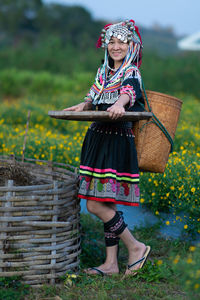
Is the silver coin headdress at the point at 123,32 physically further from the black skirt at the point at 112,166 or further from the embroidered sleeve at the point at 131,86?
the black skirt at the point at 112,166

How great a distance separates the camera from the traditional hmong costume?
283cm

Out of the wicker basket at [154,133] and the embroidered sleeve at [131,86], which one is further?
the wicker basket at [154,133]

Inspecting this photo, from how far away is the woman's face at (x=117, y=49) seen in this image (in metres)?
2.95

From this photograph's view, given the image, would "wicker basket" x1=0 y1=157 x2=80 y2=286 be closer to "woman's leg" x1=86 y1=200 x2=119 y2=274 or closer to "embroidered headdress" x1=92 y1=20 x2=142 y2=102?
"woman's leg" x1=86 y1=200 x2=119 y2=274

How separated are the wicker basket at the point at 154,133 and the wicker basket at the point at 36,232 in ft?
1.86

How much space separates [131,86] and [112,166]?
1.77 feet

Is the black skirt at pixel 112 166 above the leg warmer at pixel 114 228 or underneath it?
above

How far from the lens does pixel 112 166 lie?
283 centimetres

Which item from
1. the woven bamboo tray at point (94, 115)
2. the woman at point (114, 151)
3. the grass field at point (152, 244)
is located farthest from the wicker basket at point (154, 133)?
the grass field at point (152, 244)

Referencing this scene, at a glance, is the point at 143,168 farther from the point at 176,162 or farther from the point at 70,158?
the point at 70,158

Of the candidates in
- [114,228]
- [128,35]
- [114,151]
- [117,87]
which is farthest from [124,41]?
[114,228]

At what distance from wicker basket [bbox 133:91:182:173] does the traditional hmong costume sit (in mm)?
101

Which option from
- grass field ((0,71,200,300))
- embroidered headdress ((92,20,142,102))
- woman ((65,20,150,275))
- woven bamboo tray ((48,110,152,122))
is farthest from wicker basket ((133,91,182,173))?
grass field ((0,71,200,300))

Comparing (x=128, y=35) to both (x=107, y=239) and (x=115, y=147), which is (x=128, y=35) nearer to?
(x=115, y=147)
